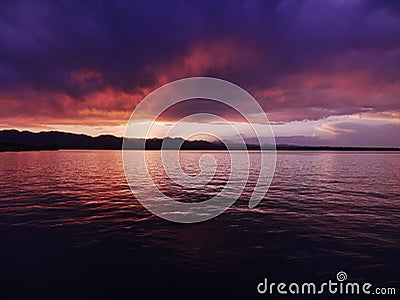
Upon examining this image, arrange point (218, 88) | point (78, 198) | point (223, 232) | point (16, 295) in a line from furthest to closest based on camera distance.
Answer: point (78, 198)
point (218, 88)
point (223, 232)
point (16, 295)

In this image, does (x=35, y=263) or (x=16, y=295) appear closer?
(x=16, y=295)

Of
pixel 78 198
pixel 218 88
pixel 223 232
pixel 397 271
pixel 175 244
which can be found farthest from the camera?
pixel 78 198

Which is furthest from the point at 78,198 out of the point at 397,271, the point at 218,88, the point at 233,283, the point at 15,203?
the point at 397,271

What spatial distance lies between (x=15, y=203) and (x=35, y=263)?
2052cm

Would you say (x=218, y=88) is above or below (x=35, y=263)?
above

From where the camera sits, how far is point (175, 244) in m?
18.7

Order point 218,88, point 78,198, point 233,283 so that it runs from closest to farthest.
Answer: point 233,283 < point 218,88 < point 78,198

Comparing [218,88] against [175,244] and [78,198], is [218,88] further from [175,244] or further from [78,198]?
[78,198]

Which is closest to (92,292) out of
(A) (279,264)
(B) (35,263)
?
(B) (35,263)

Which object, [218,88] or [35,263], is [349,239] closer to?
[218,88]

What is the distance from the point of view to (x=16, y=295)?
40.9 ft

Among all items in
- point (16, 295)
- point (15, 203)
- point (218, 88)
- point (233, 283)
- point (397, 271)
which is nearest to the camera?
point (16, 295)

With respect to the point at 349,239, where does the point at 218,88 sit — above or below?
above

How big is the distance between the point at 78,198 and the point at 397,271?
34.2 meters
